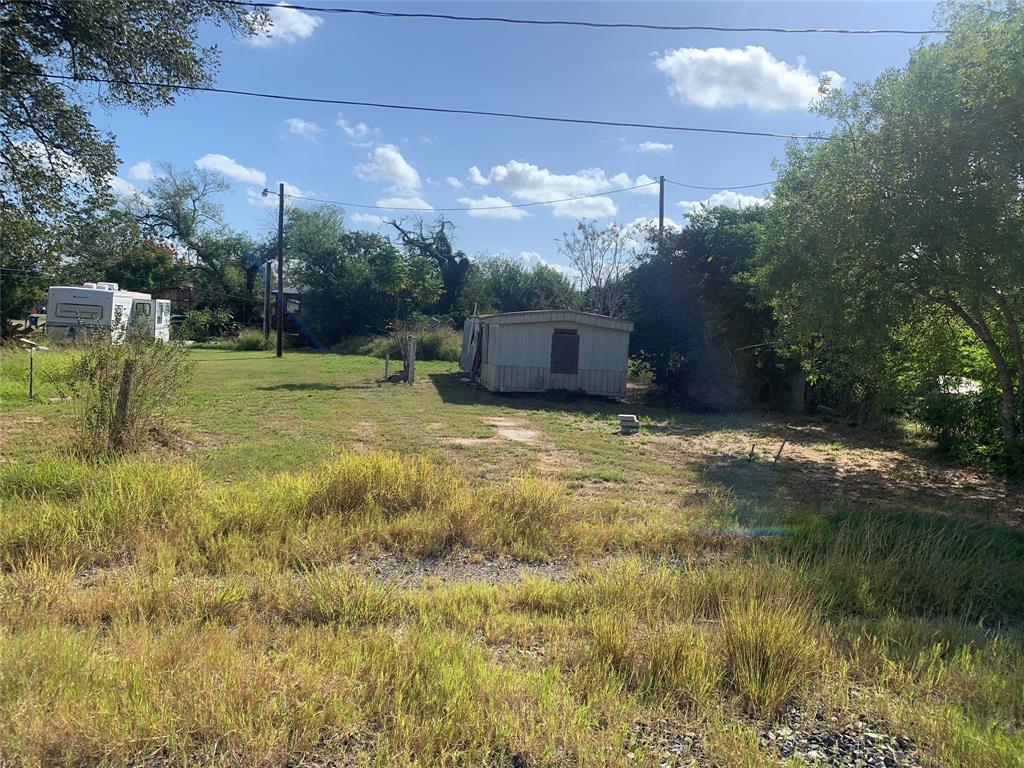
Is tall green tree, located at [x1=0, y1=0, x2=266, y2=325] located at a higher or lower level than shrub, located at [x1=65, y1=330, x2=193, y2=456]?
higher

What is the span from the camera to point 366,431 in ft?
31.6

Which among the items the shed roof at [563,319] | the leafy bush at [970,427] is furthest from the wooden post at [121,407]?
the leafy bush at [970,427]

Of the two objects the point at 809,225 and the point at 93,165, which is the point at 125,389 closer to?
the point at 93,165

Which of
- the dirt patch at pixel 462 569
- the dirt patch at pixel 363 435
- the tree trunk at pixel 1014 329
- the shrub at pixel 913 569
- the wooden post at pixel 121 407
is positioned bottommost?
the dirt patch at pixel 462 569

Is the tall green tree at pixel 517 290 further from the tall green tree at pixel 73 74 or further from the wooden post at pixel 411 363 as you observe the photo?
the tall green tree at pixel 73 74

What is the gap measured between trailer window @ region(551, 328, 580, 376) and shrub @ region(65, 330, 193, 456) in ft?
33.4

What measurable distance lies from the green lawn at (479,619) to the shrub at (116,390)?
375mm

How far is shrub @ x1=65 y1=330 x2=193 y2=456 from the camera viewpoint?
649 centimetres

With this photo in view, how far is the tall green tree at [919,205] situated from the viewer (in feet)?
20.5

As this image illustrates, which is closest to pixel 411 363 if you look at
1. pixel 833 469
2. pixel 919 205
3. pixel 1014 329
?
pixel 833 469

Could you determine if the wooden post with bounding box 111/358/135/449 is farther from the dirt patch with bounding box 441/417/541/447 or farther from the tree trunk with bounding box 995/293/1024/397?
the tree trunk with bounding box 995/293/1024/397

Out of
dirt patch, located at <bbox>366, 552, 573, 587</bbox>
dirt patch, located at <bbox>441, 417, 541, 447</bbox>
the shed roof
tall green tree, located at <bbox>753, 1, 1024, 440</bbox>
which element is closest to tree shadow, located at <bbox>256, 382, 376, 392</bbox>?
the shed roof

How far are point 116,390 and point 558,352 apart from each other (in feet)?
35.7

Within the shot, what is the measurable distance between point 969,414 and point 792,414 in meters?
5.46
